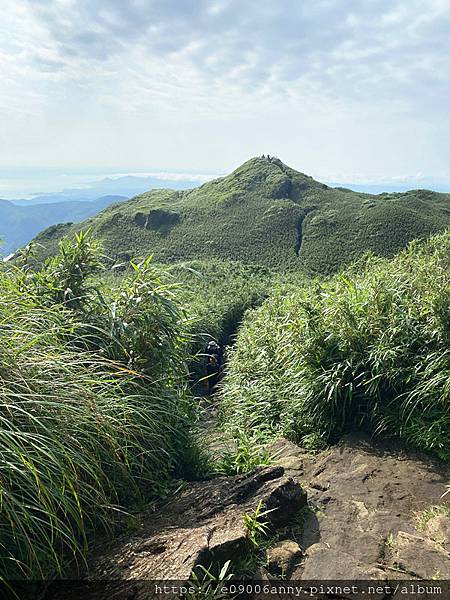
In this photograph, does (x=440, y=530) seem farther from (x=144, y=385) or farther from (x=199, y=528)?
(x=144, y=385)

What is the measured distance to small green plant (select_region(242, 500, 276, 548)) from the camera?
91.9 inches

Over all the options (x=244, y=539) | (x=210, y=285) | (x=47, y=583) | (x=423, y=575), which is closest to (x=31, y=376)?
(x=47, y=583)

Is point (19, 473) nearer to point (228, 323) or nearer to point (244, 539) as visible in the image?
point (244, 539)

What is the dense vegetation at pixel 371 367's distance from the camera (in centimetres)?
363

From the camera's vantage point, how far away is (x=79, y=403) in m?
2.50

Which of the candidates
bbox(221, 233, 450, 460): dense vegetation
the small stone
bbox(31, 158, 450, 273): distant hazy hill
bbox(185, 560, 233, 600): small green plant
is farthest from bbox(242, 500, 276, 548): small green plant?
bbox(31, 158, 450, 273): distant hazy hill

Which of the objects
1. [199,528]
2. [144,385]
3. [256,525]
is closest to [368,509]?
[256,525]

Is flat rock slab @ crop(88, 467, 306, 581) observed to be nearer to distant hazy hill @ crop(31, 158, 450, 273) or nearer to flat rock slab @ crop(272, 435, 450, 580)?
flat rock slab @ crop(272, 435, 450, 580)

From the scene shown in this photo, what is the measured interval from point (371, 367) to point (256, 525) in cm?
207

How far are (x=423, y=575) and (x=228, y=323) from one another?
1433cm

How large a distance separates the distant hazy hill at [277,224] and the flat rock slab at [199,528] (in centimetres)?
2925

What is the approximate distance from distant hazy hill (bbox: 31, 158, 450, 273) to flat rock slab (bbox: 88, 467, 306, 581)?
29247 mm

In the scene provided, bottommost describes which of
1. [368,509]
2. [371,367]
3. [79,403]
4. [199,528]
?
[368,509]

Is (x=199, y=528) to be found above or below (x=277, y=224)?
below
